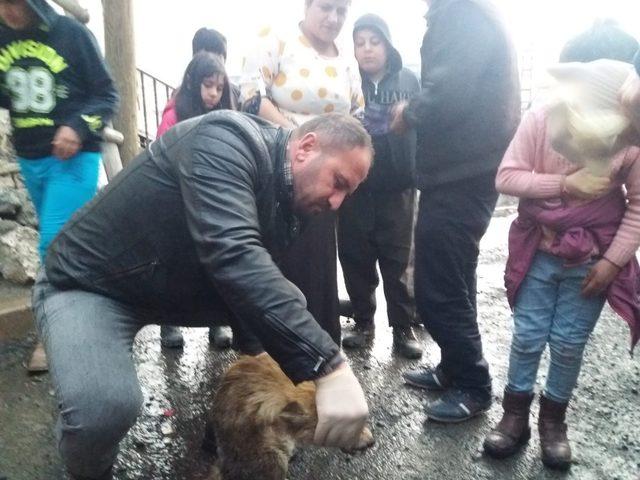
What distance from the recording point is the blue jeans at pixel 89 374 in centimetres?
192

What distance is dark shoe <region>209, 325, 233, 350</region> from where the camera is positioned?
3.73 meters

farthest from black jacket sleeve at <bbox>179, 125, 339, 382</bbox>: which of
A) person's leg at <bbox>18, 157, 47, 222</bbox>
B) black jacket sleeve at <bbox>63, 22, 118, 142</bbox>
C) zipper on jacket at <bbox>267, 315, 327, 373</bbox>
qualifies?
person's leg at <bbox>18, 157, 47, 222</bbox>

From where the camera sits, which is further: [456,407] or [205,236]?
[456,407]

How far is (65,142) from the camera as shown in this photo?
9.46 ft

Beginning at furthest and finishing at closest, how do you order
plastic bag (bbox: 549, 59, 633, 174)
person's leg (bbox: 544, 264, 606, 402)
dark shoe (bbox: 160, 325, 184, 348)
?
dark shoe (bbox: 160, 325, 184, 348) < person's leg (bbox: 544, 264, 606, 402) < plastic bag (bbox: 549, 59, 633, 174)

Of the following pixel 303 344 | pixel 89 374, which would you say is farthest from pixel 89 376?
pixel 303 344

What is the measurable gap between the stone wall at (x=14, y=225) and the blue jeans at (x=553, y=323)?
130 inches

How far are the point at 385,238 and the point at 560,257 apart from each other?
53.7 inches

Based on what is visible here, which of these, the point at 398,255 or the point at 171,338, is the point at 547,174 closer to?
the point at 398,255

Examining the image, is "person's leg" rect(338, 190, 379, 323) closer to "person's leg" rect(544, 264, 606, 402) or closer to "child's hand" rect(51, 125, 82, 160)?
"person's leg" rect(544, 264, 606, 402)

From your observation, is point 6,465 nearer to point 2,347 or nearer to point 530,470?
point 2,347

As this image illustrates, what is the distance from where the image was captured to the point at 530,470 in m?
2.56

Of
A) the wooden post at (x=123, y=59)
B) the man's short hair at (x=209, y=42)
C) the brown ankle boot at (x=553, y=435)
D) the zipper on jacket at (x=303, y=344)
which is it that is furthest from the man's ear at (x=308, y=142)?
the wooden post at (x=123, y=59)

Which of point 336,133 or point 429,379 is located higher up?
point 336,133
